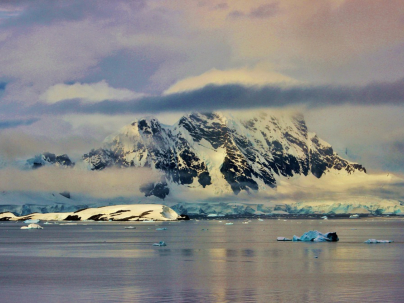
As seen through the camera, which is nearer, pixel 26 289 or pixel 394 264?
pixel 26 289

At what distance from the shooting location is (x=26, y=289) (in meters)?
40.6

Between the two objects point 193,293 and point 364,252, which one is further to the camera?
point 364,252

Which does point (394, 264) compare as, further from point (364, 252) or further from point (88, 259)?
point (88, 259)

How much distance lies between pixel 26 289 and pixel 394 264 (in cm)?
3055

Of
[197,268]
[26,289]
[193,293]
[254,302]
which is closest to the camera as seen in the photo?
[254,302]

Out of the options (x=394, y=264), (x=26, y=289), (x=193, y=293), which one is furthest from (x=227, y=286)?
(x=394, y=264)

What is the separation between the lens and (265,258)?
63156mm

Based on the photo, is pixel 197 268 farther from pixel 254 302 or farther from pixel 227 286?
pixel 254 302

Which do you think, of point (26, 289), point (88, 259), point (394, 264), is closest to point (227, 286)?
point (26, 289)

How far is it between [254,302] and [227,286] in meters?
6.99

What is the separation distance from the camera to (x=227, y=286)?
41344 mm

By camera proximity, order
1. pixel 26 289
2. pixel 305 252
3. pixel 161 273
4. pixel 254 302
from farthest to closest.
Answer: pixel 305 252
pixel 161 273
pixel 26 289
pixel 254 302

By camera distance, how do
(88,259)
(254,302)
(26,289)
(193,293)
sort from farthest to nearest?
1. (88,259)
2. (26,289)
3. (193,293)
4. (254,302)

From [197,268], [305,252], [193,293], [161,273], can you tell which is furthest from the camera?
[305,252]
